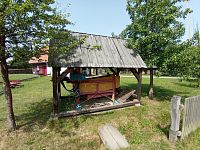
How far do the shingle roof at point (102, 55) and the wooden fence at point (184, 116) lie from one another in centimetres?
351

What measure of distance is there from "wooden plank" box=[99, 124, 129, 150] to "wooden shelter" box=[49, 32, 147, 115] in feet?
7.95

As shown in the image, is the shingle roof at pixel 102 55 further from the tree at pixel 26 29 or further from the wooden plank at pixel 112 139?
the wooden plank at pixel 112 139

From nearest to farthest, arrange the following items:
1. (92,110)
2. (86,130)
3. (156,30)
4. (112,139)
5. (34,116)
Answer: (112,139) < (86,130) < (34,116) < (92,110) < (156,30)

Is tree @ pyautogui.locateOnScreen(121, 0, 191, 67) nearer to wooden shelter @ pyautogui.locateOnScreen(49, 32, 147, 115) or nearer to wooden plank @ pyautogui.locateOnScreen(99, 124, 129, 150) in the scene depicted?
wooden shelter @ pyautogui.locateOnScreen(49, 32, 147, 115)

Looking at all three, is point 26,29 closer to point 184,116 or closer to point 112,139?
point 112,139

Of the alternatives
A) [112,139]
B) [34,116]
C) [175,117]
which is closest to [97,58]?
[34,116]

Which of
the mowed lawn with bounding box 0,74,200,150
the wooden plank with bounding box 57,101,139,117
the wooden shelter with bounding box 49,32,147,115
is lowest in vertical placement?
the mowed lawn with bounding box 0,74,200,150

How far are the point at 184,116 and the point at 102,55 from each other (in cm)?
463

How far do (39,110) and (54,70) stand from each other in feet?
9.32

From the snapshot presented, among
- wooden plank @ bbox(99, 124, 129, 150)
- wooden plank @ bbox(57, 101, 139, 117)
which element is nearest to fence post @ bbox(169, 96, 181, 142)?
wooden plank @ bbox(99, 124, 129, 150)

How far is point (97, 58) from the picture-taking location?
8305 mm

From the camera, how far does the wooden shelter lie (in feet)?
23.9

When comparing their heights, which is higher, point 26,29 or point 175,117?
point 26,29

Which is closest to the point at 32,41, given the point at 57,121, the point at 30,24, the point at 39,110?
the point at 30,24
